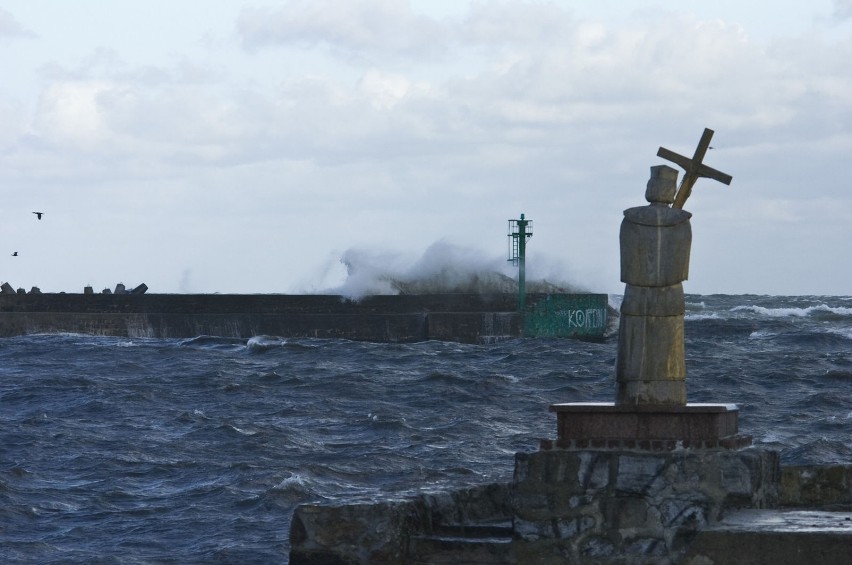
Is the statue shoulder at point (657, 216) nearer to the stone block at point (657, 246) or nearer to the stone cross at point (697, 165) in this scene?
the stone block at point (657, 246)

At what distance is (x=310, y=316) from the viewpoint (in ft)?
126

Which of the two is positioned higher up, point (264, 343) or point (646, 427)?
point (646, 427)

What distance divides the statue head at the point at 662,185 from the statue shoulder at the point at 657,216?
6cm

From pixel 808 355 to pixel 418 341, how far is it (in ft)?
39.8

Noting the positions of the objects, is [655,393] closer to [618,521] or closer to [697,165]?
[618,521]

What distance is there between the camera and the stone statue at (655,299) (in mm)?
5676

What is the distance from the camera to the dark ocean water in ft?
35.2

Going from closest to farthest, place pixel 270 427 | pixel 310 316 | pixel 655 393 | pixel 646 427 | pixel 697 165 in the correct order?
1. pixel 646 427
2. pixel 655 393
3. pixel 697 165
4. pixel 270 427
5. pixel 310 316

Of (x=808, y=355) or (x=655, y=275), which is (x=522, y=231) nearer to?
(x=808, y=355)

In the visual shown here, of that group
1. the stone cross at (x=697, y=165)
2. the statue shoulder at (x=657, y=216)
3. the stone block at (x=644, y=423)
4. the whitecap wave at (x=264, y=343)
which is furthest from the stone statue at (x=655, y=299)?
the whitecap wave at (x=264, y=343)

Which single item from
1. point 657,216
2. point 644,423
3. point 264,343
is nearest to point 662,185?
point 657,216

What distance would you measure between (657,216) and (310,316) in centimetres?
3312

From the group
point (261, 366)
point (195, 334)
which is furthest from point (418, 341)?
point (261, 366)

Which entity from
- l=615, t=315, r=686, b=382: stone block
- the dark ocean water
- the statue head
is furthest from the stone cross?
the dark ocean water
